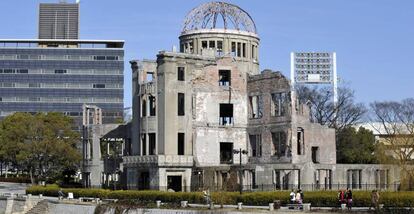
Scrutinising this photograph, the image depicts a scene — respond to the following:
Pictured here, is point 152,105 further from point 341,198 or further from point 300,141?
point 341,198

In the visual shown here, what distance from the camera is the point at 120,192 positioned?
67312 millimetres

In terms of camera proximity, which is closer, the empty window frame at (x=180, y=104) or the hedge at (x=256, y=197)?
the hedge at (x=256, y=197)

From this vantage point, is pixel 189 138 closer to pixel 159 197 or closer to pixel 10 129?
pixel 159 197

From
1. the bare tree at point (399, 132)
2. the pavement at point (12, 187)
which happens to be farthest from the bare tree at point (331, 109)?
the pavement at point (12, 187)

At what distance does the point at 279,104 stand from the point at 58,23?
419 ft

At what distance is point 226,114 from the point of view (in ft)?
261

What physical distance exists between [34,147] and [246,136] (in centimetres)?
3056

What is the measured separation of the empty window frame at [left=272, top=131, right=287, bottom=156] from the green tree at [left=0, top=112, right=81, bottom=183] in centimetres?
3223

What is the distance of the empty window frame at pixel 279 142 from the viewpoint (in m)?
73.1

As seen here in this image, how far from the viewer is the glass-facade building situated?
512 ft

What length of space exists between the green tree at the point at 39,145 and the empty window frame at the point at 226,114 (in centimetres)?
2577

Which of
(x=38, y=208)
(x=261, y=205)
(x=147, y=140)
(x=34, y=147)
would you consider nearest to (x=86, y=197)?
(x=38, y=208)

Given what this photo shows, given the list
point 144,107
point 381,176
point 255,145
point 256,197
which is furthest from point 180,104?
point 256,197

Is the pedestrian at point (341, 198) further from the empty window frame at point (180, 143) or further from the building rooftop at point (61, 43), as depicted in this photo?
the building rooftop at point (61, 43)
